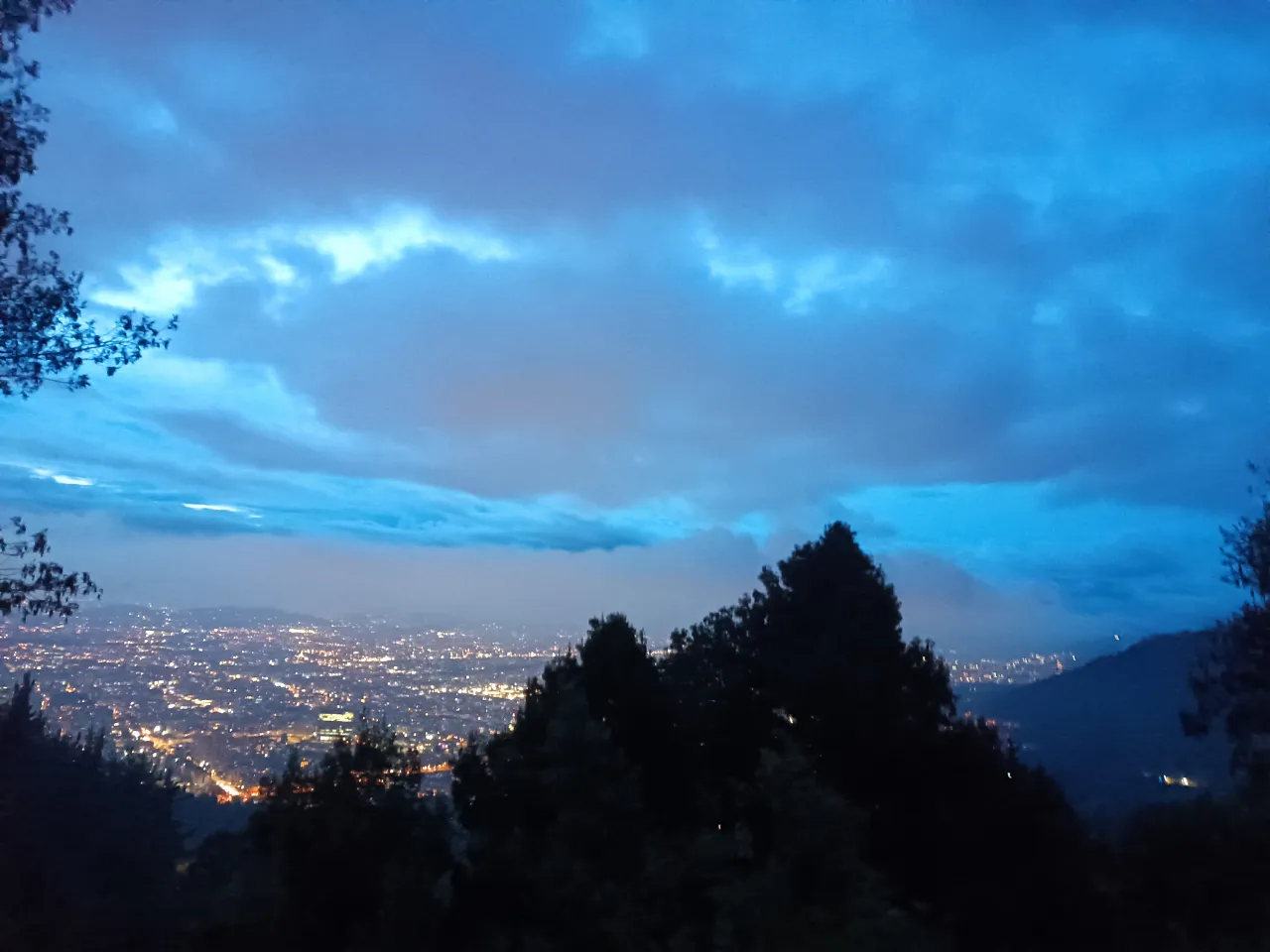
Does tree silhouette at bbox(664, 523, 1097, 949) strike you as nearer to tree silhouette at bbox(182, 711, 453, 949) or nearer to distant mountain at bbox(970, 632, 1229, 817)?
distant mountain at bbox(970, 632, 1229, 817)

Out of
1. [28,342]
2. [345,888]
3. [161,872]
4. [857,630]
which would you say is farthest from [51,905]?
[857,630]

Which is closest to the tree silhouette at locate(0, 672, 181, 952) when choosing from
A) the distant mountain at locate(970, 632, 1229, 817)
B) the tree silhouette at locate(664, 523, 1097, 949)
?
the tree silhouette at locate(664, 523, 1097, 949)

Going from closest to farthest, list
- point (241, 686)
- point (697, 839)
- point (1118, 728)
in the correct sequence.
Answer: point (697, 839)
point (1118, 728)
point (241, 686)

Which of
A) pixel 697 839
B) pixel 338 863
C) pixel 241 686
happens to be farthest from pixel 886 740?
pixel 241 686

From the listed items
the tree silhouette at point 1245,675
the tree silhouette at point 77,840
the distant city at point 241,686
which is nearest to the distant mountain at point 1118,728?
the tree silhouette at point 1245,675

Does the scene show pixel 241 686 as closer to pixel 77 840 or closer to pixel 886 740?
pixel 77 840
